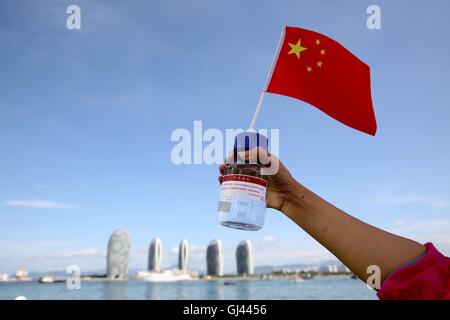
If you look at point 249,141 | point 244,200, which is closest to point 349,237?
point 244,200

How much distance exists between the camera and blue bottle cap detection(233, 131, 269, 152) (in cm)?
256

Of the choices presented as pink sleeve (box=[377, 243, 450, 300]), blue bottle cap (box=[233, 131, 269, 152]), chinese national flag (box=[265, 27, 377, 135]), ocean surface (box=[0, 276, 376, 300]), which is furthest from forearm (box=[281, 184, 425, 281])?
ocean surface (box=[0, 276, 376, 300])

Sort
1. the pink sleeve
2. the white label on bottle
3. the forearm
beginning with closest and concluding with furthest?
the pink sleeve, the forearm, the white label on bottle

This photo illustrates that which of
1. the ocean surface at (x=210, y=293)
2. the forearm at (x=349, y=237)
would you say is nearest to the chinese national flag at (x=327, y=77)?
the forearm at (x=349, y=237)

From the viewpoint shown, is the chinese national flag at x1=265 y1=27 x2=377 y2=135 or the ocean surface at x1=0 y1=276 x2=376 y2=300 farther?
the ocean surface at x1=0 y1=276 x2=376 y2=300

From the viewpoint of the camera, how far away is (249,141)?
257cm

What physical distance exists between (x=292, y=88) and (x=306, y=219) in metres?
1.70

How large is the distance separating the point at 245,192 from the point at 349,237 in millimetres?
668

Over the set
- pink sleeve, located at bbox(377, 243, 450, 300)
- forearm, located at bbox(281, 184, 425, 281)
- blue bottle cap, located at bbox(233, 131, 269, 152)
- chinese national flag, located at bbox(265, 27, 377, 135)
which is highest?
chinese national flag, located at bbox(265, 27, 377, 135)

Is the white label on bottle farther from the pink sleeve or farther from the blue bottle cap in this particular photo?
the pink sleeve

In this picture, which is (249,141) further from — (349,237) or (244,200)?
(349,237)

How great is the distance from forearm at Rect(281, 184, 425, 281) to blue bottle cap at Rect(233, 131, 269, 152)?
37cm

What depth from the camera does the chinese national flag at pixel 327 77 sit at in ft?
12.8
